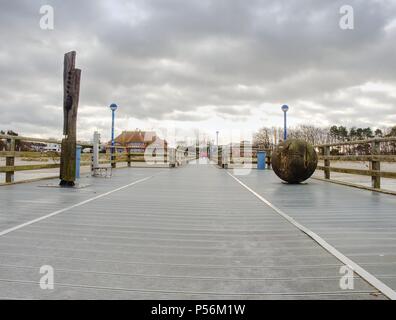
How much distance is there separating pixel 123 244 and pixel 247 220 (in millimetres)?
2035

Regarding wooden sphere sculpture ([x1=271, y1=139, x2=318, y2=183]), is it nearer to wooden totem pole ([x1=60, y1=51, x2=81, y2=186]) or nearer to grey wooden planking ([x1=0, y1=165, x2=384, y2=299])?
grey wooden planking ([x1=0, y1=165, x2=384, y2=299])

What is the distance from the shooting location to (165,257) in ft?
10.9

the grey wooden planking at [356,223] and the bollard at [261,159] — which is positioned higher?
the bollard at [261,159]

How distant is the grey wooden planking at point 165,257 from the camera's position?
2506 mm

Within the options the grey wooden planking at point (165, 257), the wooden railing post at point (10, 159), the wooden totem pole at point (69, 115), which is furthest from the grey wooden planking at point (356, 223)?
the wooden railing post at point (10, 159)

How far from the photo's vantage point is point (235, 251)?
11.6ft

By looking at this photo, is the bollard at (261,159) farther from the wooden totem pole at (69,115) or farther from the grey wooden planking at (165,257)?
the grey wooden planking at (165,257)

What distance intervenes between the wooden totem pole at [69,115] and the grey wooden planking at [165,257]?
145 inches

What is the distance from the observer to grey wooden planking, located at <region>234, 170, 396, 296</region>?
323 centimetres

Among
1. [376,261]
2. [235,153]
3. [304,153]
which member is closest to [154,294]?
[376,261]

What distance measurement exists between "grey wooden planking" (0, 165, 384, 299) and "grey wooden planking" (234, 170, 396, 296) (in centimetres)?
27

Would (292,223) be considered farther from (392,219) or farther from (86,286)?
(86,286)

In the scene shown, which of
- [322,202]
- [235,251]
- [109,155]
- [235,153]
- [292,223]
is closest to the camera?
[235,251]

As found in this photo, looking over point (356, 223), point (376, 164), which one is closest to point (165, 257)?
point (356, 223)
